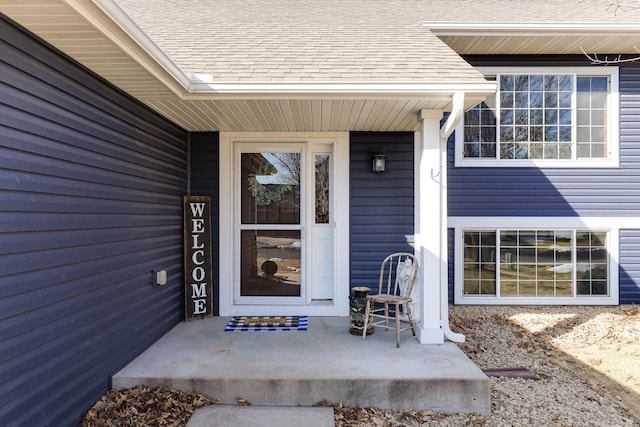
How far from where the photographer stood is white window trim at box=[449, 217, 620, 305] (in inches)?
213

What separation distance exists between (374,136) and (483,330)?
2.51 meters

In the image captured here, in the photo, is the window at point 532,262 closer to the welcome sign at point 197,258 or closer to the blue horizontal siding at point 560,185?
the blue horizontal siding at point 560,185

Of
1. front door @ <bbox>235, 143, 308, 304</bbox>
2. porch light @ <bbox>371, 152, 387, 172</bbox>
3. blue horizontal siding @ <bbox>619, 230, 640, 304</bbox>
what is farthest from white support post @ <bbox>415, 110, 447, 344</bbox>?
blue horizontal siding @ <bbox>619, 230, 640, 304</bbox>

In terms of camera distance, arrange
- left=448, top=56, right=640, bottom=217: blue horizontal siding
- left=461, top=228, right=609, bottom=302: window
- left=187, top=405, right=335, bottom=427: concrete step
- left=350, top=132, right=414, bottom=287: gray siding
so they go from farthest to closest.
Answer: left=461, top=228, right=609, bottom=302: window
left=448, top=56, right=640, bottom=217: blue horizontal siding
left=350, top=132, right=414, bottom=287: gray siding
left=187, top=405, right=335, bottom=427: concrete step

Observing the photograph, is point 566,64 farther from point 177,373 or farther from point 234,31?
point 177,373

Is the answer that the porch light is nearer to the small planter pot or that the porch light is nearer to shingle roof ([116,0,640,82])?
shingle roof ([116,0,640,82])

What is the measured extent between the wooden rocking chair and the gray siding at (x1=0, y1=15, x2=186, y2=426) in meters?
2.03

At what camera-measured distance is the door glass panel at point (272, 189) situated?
4.46 metres

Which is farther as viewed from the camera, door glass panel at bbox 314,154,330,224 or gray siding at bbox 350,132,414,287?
door glass panel at bbox 314,154,330,224

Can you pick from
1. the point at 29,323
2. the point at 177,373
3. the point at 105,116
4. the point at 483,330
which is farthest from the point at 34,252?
the point at 483,330

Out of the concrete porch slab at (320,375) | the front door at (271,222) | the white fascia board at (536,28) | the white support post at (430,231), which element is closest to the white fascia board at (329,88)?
the white support post at (430,231)

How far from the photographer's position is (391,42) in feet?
12.9

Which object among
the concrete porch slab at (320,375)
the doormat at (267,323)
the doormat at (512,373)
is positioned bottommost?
the doormat at (512,373)

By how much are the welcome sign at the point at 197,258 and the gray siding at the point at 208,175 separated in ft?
0.25
